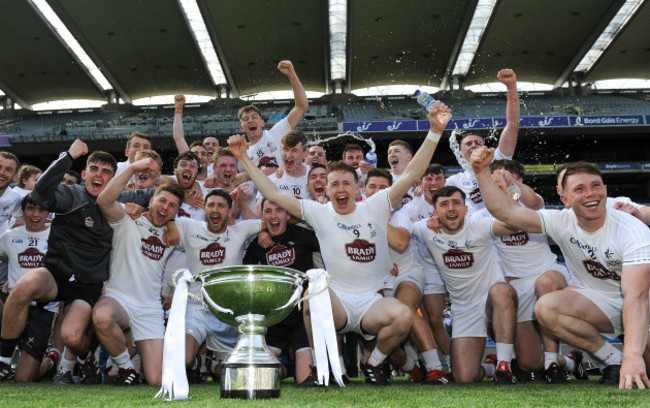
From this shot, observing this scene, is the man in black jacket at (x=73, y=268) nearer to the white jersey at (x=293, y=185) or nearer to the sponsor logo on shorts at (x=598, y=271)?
the white jersey at (x=293, y=185)

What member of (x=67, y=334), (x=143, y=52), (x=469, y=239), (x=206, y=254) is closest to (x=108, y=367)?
(x=67, y=334)

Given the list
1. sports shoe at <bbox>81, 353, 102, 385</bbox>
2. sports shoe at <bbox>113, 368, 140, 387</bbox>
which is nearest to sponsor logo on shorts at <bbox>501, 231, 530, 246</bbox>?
sports shoe at <bbox>113, 368, 140, 387</bbox>

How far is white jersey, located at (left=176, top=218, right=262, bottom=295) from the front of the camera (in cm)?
504

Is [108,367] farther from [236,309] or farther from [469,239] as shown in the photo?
[469,239]

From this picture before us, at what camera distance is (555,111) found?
89.1 ft

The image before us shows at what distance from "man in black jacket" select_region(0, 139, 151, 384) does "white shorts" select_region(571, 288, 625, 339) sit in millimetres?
3878

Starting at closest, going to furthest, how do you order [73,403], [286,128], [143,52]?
[73,403], [286,128], [143,52]

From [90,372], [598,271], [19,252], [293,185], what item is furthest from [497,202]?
[19,252]

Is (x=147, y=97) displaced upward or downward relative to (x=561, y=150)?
upward

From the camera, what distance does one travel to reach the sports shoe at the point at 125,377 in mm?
4500

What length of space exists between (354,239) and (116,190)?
6.38 feet

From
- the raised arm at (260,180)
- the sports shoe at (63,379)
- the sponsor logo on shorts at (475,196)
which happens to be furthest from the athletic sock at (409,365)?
the sports shoe at (63,379)

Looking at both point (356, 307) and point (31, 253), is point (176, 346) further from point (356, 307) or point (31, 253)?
point (31, 253)

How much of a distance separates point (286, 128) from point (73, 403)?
197 inches
